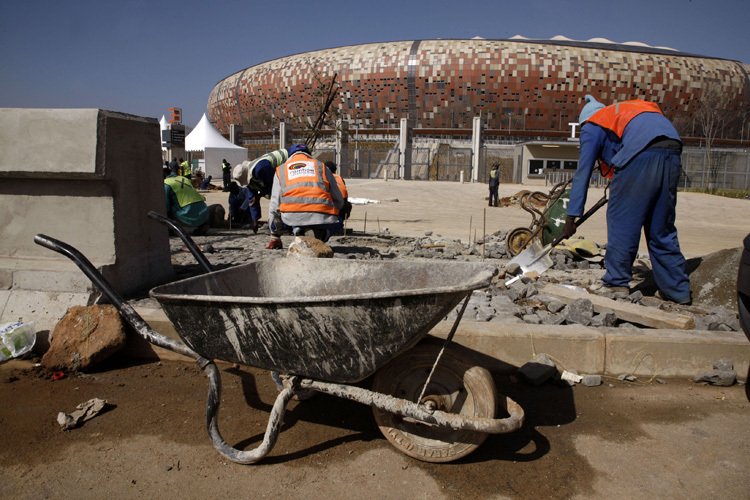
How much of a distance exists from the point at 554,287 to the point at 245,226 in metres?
6.78

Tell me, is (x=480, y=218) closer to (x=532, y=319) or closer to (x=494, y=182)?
(x=494, y=182)

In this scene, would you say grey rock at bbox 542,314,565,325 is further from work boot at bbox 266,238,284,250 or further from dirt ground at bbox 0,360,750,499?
work boot at bbox 266,238,284,250

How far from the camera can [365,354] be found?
6.70 ft

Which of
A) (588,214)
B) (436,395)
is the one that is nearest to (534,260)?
(588,214)

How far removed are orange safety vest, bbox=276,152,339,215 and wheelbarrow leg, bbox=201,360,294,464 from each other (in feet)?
10.6

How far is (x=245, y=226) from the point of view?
9703 mm

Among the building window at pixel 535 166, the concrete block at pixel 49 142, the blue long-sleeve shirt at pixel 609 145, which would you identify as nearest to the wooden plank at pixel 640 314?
the blue long-sleeve shirt at pixel 609 145

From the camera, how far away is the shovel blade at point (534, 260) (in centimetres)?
509

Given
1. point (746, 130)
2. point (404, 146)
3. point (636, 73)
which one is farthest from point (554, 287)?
point (746, 130)

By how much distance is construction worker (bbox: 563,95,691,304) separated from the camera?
3965 millimetres

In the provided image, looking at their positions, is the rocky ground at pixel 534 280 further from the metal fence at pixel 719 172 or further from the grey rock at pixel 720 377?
the metal fence at pixel 719 172

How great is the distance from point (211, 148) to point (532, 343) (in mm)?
29850

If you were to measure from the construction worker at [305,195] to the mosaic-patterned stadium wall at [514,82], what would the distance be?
4519 centimetres

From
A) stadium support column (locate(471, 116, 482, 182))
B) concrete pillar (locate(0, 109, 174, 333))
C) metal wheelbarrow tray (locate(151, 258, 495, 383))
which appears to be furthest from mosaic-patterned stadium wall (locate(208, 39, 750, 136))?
metal wheelbarrow tray (locate(151, 258, 495, 383))
